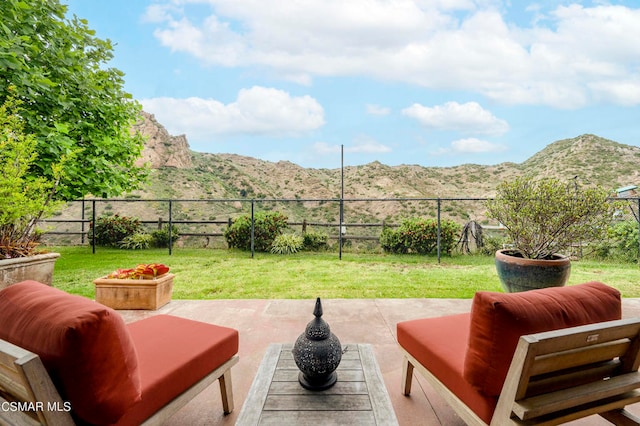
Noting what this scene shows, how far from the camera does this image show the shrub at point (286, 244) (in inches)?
325

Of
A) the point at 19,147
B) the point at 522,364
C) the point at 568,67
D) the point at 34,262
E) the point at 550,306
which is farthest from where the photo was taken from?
the point at 568,67

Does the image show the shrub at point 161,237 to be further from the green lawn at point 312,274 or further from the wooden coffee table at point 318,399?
the wooden coffee table at point 318,399

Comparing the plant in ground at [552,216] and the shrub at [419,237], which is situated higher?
the plant in ground at [552,216]

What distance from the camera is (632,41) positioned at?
25.2 ft

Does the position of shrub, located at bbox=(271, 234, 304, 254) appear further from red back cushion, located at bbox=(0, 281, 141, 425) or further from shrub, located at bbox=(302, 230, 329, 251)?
red back cushion, located at bbox=(0, 281, 141, 425)

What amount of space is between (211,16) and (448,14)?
16.2ft

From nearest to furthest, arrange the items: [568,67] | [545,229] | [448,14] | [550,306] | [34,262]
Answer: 1. [550,306]
2. [545,229]
3. [34,262]
4. [448,14]
5. [568,67]

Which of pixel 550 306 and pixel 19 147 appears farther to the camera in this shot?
pixel 19 147

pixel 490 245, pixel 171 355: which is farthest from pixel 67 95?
pixel 490 245

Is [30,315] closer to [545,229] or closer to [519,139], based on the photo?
[545,229]

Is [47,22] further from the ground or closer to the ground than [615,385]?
further from the ground

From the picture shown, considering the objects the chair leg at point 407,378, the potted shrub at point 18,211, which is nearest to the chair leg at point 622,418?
the chair leg at point 407,378

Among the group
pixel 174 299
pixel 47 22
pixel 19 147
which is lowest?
pixel 174 299

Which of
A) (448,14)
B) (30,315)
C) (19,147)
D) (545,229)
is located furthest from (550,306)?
(448,14)
